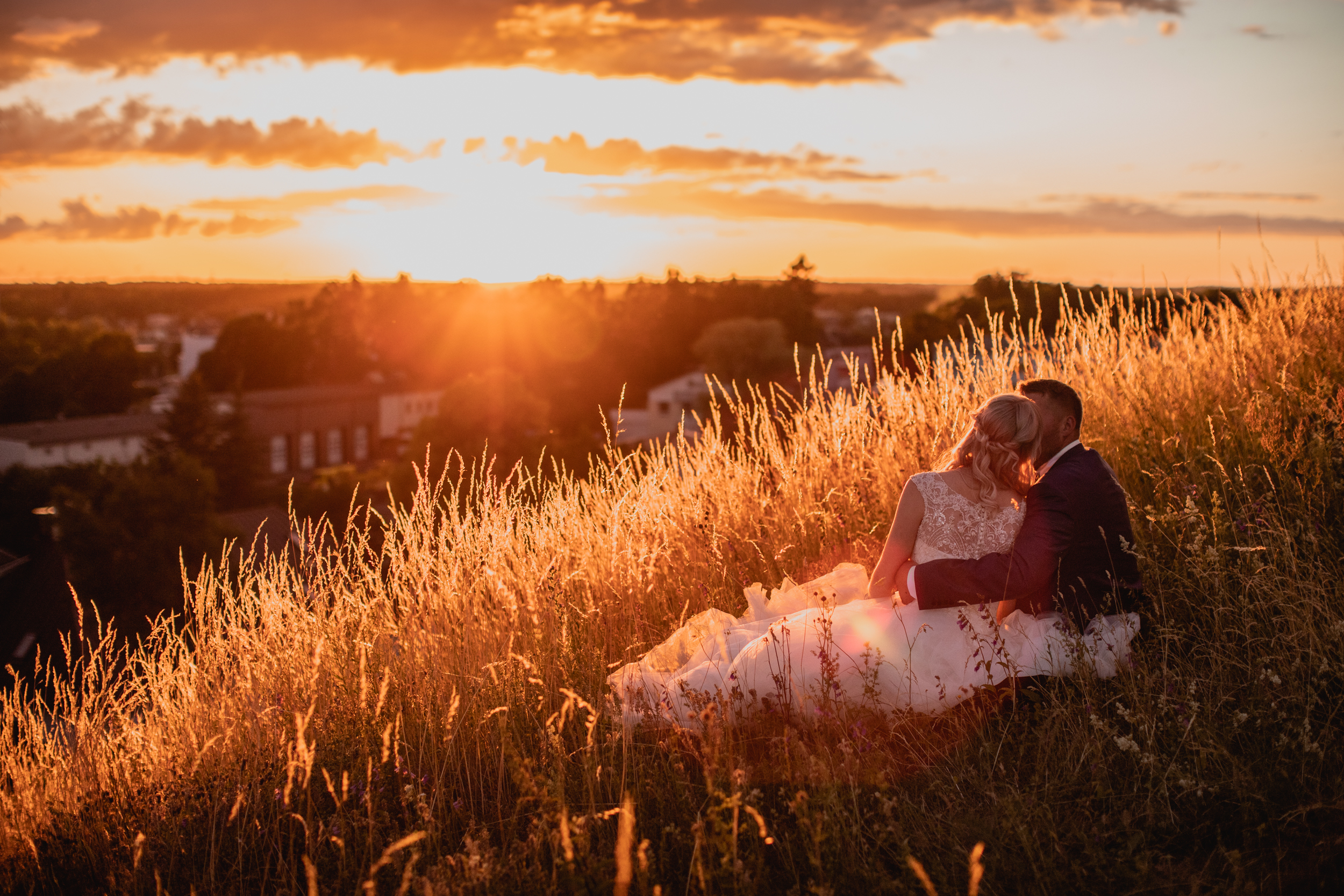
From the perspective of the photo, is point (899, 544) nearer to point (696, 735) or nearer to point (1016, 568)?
point (1016, 568)

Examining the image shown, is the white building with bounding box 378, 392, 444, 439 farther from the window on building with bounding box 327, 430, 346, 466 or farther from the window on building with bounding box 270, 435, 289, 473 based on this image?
the window on building with bounding box 270, 435, 289, 473

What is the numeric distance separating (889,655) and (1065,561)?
805 mm

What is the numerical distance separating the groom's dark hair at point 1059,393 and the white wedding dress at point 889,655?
0.48 m

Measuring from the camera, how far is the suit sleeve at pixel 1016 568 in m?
3.49

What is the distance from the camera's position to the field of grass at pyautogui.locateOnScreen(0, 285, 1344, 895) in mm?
2576

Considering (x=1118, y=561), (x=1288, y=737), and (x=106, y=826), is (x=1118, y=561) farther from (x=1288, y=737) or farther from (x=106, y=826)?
(x=106, y=826)

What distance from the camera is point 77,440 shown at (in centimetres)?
5250

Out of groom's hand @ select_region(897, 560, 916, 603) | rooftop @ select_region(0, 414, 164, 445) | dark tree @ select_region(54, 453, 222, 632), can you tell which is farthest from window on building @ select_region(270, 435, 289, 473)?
groom's hand @ select_region(897, 560, 916, 603)

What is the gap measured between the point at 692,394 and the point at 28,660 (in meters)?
32.5

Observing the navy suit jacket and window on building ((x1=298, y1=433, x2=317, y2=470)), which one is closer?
the navy suit jacket

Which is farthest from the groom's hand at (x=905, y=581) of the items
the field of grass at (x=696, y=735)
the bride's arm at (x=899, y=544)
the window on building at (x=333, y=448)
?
the window on building at (x=333, y=448)

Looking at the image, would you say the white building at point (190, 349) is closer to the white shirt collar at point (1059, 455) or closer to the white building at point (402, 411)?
the white building at point (402, 411)

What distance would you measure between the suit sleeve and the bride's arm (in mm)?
194

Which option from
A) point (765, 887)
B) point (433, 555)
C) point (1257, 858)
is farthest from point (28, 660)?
point (1257, 858)
